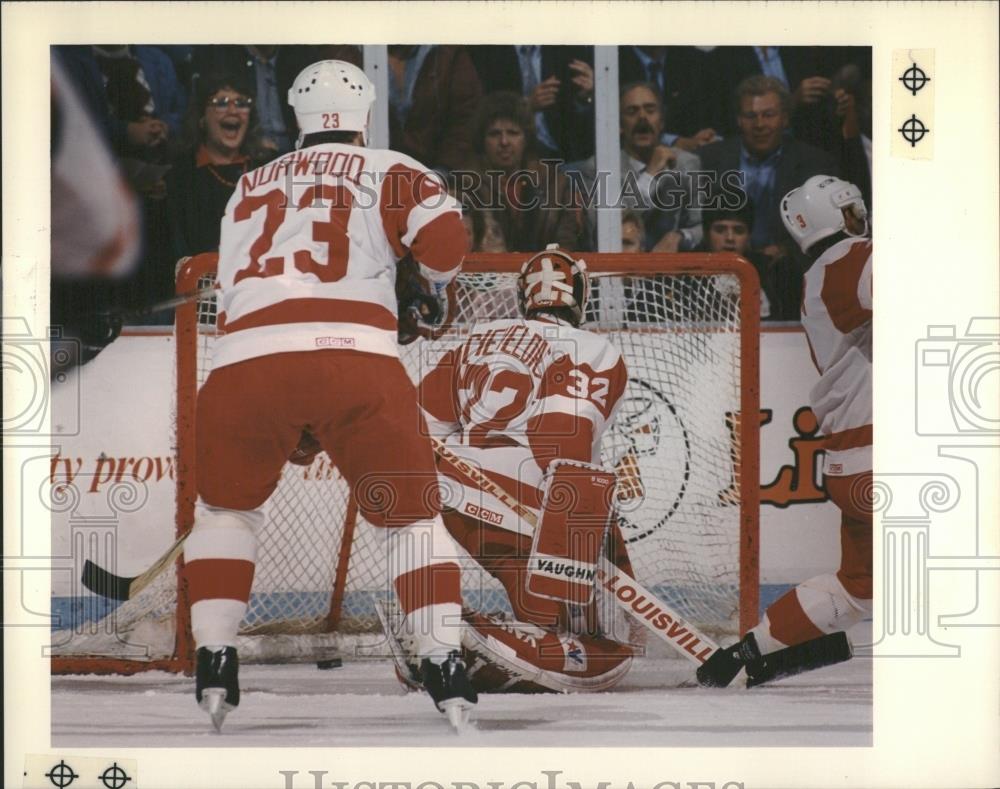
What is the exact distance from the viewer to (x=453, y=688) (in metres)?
2.68

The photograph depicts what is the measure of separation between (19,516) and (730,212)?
1.74m

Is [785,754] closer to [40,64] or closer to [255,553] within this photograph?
[255,553]

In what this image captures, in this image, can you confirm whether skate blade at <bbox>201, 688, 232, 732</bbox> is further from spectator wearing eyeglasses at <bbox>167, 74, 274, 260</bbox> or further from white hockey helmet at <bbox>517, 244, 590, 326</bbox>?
white hockey helmet at <bbox>517, 244, 590, 326</bbox>

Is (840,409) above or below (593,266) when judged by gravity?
below

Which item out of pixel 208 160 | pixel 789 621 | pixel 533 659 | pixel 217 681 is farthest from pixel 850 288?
pixel 217 681

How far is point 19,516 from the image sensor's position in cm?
274

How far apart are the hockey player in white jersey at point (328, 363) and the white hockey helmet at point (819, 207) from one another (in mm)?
747

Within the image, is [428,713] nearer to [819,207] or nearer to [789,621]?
[789,621]

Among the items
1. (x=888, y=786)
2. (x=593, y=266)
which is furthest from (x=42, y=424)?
(x=888, y=786)

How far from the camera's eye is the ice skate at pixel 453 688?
8.77 feet

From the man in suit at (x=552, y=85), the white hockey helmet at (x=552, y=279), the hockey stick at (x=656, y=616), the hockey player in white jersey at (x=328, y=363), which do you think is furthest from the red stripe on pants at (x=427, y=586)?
the man in suit at (x=552, y=85)

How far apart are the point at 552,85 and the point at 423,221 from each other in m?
0.43

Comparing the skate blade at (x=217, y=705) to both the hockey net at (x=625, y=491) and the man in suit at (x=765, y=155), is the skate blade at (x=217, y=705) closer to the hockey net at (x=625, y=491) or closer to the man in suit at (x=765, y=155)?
the hockey net at (x=625, y=491)

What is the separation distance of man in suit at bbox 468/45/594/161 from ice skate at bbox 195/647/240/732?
4.35 feet
